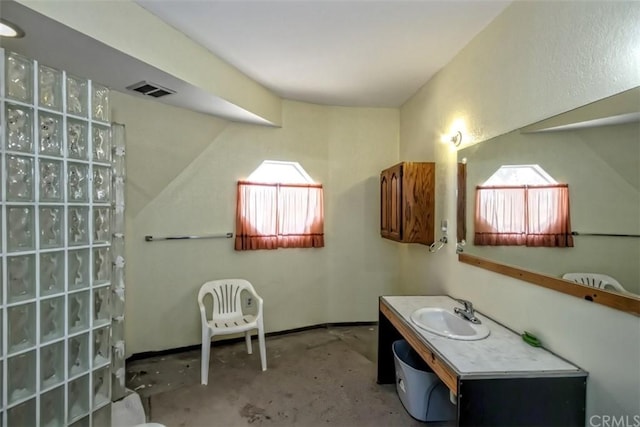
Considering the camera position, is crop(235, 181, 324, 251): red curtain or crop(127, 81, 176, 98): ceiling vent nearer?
crop(127, 81, 176, 98): ceiling vent

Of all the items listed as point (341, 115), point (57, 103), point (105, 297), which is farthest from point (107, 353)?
point (341, 115)

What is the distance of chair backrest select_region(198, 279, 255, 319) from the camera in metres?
3.05

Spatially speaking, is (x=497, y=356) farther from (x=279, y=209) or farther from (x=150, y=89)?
(x=150, y=89)

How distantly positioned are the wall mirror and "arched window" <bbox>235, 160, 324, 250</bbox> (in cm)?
206

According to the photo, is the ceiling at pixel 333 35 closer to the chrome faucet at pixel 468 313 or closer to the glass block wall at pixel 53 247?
the glass block wall at pixel 53 247

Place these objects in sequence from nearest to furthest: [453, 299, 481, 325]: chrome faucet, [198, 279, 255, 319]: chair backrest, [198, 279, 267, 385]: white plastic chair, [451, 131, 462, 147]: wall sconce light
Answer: [453, 299, 481, 325]: chrome faucet, [451, 131, 462, 147]: wall sconce light, [198, 279, 267, 385]: white plastic chair, [198, 279, 255, 319]: chair backrest

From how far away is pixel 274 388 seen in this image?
247 cm

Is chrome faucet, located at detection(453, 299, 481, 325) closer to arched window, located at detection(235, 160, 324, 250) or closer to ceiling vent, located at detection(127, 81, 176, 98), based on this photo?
arched window, located at detection(235, 160, 324, 250)

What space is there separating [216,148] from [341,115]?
1457 mm

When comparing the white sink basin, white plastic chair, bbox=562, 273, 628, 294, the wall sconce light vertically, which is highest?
the wall sconce light

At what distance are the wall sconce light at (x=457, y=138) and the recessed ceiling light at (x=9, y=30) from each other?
268 centimetres

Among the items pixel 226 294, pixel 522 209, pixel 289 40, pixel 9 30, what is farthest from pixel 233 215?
pixel 522 209

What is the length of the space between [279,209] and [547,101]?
249 cm

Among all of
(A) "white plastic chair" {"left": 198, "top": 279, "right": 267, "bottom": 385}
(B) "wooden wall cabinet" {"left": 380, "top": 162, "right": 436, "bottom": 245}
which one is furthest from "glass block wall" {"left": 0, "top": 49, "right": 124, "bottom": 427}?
(B) "wooden wall cabinet" {"left": 380, "top": 162, "right": 436, "bottom": 245}
